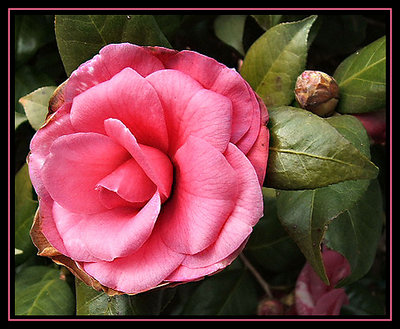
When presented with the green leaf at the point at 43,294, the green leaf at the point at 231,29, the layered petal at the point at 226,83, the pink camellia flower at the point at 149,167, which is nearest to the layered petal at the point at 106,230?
the pink camellia flower at the point at 149,167

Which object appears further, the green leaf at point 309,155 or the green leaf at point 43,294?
the green leaf at point 43,294

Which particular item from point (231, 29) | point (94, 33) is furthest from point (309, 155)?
point (231, 29)

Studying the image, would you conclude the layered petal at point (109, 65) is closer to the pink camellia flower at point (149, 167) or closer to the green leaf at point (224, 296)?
the pink camellia flower at point (149, 167)

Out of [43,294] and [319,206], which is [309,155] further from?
[43,294]

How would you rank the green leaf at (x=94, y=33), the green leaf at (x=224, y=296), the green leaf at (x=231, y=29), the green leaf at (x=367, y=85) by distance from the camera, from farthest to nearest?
the green leaf at (x=224, y=296) < the green leaf at (x=231, y=29) < the green leaf at (x=367, y=85) < the green leaf at (x=94, y=33)

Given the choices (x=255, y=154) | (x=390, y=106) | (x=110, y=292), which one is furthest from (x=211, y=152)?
(x=390, y=106)

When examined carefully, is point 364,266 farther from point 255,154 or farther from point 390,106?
point 255,154
